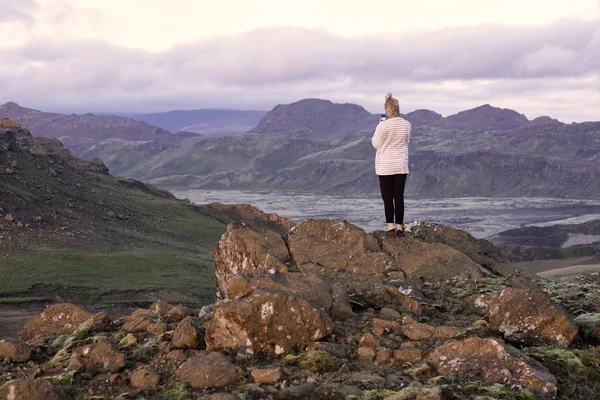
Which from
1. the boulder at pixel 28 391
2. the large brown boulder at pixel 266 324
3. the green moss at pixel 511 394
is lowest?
the green moss at pixel 511 394

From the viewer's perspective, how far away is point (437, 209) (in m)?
200

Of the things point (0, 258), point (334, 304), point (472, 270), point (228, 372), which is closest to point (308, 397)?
point (228, 372)

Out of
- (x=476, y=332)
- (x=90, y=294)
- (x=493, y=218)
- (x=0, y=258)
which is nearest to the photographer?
(x=476, y=332)

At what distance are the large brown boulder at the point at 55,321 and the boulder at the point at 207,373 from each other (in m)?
4.05

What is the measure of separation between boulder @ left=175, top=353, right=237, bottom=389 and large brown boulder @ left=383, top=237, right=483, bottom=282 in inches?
234

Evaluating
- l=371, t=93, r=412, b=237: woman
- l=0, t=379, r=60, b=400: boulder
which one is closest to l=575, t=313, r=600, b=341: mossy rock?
l=371, t=93, r=412, b=237: woman

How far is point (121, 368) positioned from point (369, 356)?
3048mm

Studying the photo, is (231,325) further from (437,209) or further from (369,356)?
(437,209)

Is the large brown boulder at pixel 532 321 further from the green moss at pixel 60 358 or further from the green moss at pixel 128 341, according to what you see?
the green moss at pixel 60 358

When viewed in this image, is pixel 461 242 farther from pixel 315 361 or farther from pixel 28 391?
pixel 28 391

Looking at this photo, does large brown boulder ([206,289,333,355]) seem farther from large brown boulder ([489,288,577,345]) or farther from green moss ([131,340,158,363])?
large brown boulder ([489,288,577,345])

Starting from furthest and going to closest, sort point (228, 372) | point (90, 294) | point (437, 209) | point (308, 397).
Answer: point (437, 209), point (90, 294), point (228, 372), point (308, 397)

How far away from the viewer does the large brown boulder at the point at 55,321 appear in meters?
10.9

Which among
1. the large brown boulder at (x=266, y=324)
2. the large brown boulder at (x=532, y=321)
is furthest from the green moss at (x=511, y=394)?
the large brown boulder at (x=266, y=324)
